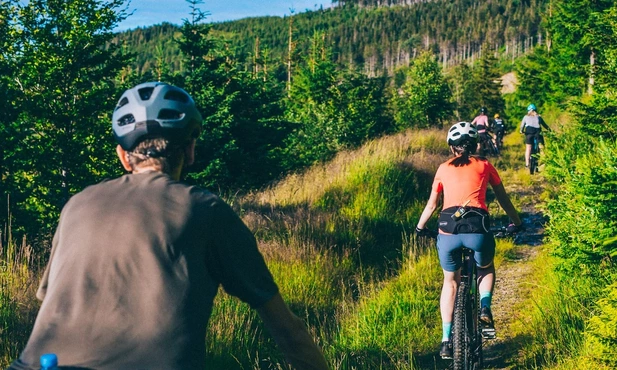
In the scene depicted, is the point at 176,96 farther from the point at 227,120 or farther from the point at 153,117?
the point at 227,120

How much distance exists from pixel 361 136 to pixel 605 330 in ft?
73.9

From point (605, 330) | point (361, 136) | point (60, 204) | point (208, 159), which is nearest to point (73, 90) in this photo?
point (60, 204)

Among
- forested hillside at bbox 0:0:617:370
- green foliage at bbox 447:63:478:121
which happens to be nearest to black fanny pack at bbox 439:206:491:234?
forested hillside at bbox 0:0:617:370

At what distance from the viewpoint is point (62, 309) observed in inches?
65.1

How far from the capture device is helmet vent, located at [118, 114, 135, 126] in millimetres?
1951

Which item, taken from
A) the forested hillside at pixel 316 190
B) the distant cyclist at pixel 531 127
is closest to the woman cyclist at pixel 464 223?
the forested hillside at pixel 316 190

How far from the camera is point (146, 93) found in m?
2.03

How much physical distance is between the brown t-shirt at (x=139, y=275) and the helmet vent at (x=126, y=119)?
0.25m

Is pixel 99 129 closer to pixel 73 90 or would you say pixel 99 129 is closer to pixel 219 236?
pixel 73 90

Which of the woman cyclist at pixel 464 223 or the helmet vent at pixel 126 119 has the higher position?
the helmet vent at pixel 126 119

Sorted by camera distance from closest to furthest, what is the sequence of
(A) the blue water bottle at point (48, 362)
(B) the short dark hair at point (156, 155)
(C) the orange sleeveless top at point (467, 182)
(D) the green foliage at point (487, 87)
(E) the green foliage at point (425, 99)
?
(A) the blue water bottle at point (48, 362) < (B) the short dark hair at point (156, 155) < (C) the orange sleeveless top at point (467, 182) < (E) the green foliage at point (425, 99) < (D) the green foliage at point (487, 87)

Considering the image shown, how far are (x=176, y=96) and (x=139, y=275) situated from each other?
2.28 ft

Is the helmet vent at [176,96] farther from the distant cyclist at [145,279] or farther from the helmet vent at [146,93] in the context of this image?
the distant cyclist at [145,279]

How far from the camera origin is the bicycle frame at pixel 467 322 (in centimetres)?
458
